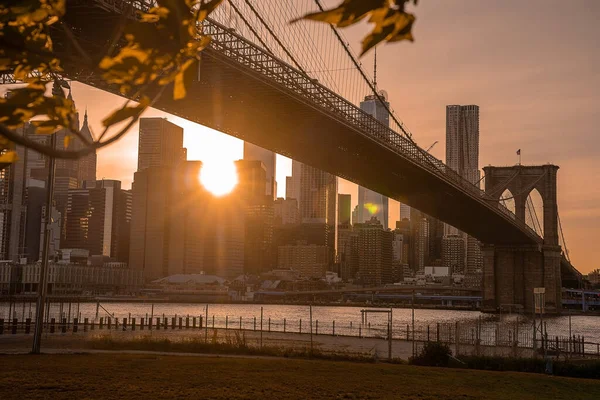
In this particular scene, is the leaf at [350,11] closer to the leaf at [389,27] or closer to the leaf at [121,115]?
the leaf at [389,27]

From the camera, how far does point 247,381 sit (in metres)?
15.2

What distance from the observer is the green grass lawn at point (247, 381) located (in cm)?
1380

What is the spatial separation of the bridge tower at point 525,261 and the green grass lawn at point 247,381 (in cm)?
7562

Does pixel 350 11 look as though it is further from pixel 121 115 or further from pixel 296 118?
pixel 296 118

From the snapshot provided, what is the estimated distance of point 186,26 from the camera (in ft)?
12.3

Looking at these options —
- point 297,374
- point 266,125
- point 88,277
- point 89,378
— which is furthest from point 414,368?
point 88,277

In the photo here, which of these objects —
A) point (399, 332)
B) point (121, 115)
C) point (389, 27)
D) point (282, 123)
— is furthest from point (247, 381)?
point (399, 332)

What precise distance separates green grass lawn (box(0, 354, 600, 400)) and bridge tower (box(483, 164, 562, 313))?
75623 millimetres

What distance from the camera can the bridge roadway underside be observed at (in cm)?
3021

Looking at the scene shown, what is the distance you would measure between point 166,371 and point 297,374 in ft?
10.0

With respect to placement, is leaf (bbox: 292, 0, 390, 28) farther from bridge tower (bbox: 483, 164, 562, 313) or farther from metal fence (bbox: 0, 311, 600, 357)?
bridge tower (bbox: 483, 164, 562, 313)

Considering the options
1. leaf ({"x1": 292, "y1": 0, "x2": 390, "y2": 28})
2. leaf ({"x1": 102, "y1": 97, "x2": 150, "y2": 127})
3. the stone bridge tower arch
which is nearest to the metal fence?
leaf ({"x1": 292, "y1": 0, "x2": 390, "y2": 28})

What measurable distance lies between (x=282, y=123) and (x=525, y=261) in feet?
194

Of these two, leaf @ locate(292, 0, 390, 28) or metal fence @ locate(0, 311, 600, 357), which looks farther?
metal fence @ locate(0, 311, 600, 357)
